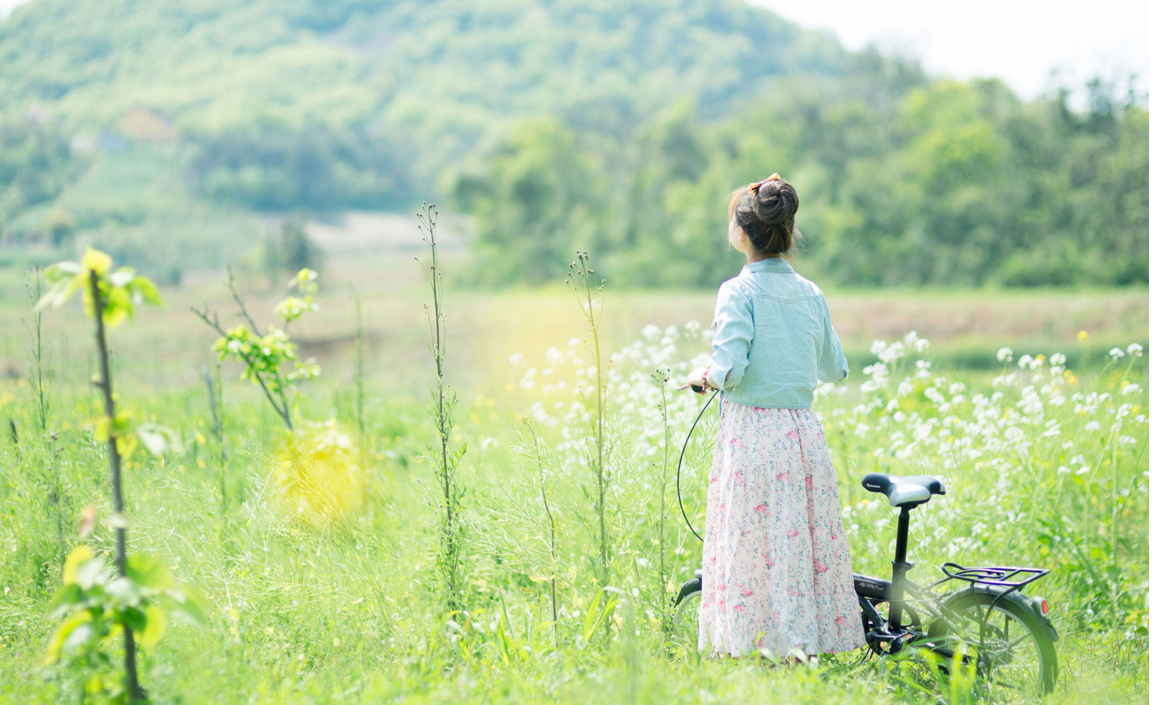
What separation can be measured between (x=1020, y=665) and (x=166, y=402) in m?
7.30

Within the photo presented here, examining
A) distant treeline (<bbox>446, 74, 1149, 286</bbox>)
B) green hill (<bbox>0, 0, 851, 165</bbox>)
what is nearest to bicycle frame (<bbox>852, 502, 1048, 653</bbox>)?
distant treeline (<bbox>446, 74, 1149, 286</bbox>)

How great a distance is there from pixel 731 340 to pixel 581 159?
45.0 meters

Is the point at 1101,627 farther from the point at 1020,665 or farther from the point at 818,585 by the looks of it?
the point at 818,585

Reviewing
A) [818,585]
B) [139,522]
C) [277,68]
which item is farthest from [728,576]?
[277,68]

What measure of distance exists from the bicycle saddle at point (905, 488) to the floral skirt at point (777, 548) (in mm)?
161

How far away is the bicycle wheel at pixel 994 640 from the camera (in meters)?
2.57

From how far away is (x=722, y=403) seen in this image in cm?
277

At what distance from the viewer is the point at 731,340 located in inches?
101

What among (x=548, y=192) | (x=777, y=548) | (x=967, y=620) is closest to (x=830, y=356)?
(x=777, y=548)

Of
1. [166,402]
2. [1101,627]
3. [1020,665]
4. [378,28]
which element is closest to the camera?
[1020,665]

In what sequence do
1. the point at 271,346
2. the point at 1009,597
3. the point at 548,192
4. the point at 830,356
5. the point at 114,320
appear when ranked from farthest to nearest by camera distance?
the point at 548,192 < the point at 271,346 < the point at 830,356 < the point at 1009,597 < the point at 114,320

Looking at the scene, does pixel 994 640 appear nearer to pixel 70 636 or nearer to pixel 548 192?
pixel 70 636

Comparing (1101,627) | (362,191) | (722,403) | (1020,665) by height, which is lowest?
(1101,627)

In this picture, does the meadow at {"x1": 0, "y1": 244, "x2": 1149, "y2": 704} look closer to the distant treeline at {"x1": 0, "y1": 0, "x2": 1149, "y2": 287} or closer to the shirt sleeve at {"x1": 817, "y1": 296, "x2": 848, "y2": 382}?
the shirt sleeve at {"x1": 817, "y1": 296, "x2": 848, "y2": 382}
